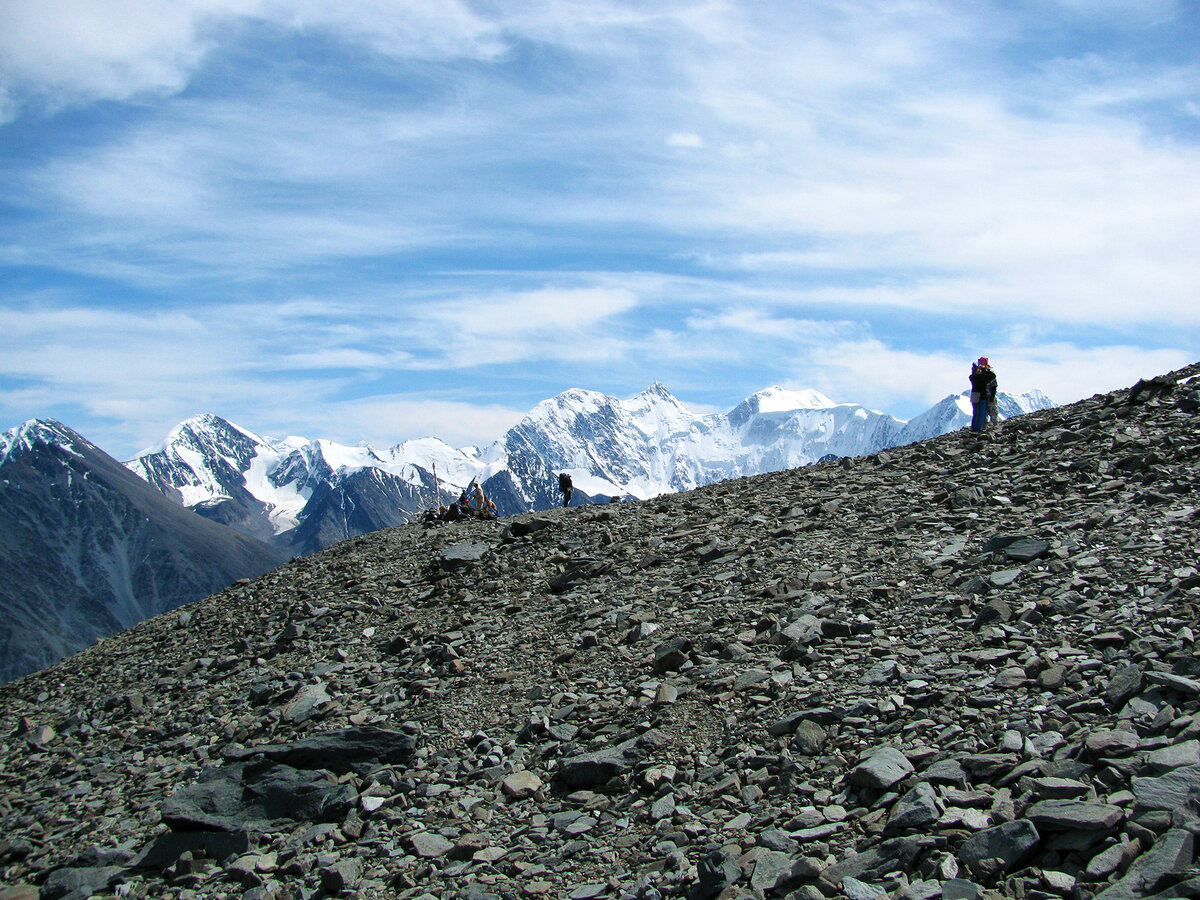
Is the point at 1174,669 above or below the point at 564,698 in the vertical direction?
above

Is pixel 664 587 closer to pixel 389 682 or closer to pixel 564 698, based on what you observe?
pixel 564 698

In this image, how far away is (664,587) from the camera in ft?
61.0

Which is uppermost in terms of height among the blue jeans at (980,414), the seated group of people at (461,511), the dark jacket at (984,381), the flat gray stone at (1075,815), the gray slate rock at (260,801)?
the dark jacket at (984,381)

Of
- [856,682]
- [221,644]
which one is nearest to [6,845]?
[221,644]

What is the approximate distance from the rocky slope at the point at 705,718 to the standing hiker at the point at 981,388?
659 cm

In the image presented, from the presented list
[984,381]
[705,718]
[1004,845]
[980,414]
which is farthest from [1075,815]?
[980,414]

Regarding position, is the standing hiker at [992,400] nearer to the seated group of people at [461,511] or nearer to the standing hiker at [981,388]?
the standing hiker at [981,388]

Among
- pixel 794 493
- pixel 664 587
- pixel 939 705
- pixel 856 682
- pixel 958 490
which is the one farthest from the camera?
pixel 794 493

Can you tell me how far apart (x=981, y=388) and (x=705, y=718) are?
74.0 ft

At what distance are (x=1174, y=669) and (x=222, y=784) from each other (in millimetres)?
14111

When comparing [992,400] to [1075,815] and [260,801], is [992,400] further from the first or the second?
[260,801]

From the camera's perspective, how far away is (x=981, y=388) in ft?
97.1

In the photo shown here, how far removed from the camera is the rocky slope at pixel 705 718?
840cm

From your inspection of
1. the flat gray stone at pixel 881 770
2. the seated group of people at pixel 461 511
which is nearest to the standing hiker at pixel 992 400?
the seated group of people at pixel 461 511
